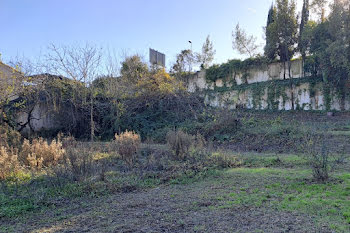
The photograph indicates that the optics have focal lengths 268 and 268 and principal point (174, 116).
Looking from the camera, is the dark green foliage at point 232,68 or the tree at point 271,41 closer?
the tree at point 271,41

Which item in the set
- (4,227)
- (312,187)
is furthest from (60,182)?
(312,187)

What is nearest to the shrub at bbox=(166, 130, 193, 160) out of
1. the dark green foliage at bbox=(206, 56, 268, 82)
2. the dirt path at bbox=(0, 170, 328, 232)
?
the dirt path at bbox=(0, 170, 328, 232)

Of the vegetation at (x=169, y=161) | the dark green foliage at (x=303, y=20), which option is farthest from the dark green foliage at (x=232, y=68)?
the vegetation at (x=169, y=161)

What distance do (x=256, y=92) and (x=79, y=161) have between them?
53.5ft

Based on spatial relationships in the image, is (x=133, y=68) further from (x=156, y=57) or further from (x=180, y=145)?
(x=180, y=145)

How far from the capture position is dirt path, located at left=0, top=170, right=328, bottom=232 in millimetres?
3383

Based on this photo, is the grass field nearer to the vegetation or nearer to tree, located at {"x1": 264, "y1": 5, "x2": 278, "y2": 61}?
the vegetation

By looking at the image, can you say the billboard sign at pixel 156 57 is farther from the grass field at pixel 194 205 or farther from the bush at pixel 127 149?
the grass field at pixel 194 205

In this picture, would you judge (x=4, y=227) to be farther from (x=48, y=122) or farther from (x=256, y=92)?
(x=256, y=92)

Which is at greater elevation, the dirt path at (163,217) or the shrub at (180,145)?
the shrub at (180,145)

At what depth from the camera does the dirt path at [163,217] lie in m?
3.38

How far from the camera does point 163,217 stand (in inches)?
150

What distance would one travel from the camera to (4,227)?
3717 mm

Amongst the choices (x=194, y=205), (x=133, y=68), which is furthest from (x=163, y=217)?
(x=133, y=68)
